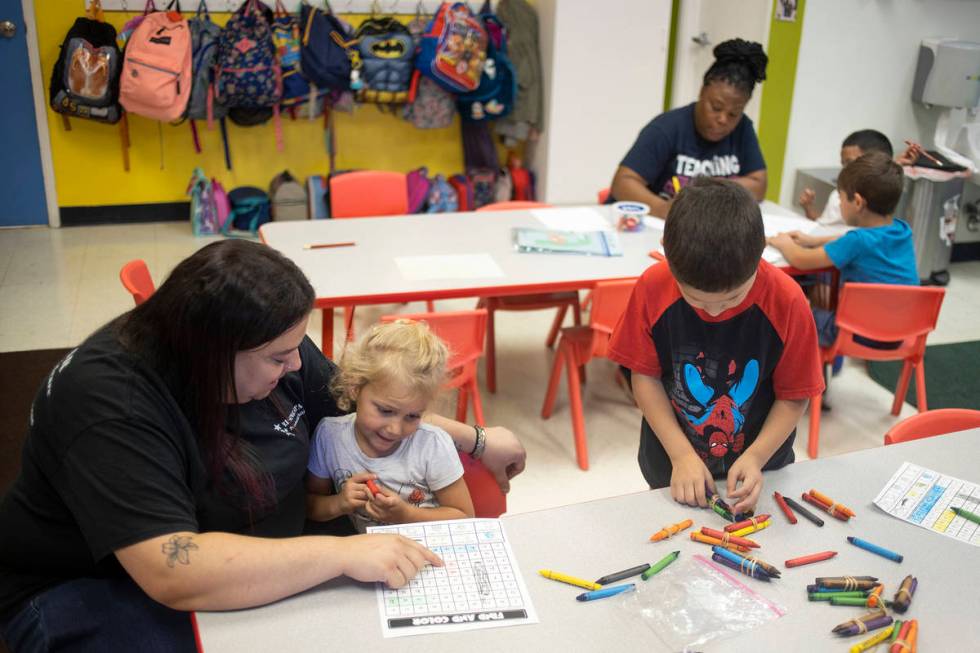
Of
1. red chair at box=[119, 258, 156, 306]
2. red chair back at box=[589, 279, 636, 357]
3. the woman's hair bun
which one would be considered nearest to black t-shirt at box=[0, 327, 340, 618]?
red chair at box=[119, 258, 156, 306]

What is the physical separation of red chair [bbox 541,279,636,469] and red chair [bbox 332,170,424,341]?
35.8 inches

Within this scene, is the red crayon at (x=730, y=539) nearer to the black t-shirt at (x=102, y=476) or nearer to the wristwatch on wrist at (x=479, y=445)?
the wristwatch on wrist at (x=479, y=445)

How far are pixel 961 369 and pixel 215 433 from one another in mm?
3773

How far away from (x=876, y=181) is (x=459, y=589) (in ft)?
8.33

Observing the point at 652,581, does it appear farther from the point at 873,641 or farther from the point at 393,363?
the point at 393,363

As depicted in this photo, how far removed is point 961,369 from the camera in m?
4.27

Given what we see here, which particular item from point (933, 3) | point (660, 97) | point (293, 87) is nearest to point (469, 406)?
point (293, 87)

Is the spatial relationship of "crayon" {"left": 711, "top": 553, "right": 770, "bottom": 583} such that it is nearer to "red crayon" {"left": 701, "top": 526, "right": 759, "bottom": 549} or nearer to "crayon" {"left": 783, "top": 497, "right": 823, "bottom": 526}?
"red crayon" {"left": 701, "top": 526, "right": 759, "bottom": 549}

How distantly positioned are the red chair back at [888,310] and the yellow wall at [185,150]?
3542 millimetres

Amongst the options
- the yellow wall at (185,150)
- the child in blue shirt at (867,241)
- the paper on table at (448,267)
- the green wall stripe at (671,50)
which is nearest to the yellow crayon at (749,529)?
the paper on table at (448,267)

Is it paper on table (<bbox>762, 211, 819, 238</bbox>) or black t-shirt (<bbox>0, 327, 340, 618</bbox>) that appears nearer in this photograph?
black t-shirt (<bbox>0, 327, 340, 618</bbox>)

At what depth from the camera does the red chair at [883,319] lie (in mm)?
3287

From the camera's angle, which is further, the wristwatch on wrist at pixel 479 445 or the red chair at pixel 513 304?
the red chair at pixel 513 304

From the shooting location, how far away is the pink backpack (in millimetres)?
5219
